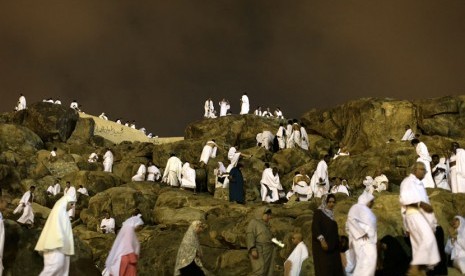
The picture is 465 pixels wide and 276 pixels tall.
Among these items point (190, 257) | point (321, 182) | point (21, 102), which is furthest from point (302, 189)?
point (21, 102)

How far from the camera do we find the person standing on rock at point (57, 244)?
11.0 m

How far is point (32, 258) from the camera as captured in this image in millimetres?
12227

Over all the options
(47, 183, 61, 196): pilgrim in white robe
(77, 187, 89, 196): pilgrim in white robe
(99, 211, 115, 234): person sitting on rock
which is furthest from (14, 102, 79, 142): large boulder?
(99, 211, 115, 234): person sitting on rock

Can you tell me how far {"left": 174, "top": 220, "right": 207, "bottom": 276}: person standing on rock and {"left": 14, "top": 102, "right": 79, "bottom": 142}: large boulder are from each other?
40.2 metres

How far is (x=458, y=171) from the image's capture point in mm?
19750

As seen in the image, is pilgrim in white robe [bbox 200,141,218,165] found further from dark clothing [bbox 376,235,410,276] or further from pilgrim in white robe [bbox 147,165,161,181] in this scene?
dark clothing [bbox 376,235,410,276]

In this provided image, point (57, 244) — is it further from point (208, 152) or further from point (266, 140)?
point (266, 140)

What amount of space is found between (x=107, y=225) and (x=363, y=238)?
593 inches

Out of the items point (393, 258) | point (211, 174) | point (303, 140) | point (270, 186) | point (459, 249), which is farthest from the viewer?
point (303, 140)

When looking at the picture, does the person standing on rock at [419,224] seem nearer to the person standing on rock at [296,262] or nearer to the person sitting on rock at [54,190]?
the person standing on rock at [296,262]

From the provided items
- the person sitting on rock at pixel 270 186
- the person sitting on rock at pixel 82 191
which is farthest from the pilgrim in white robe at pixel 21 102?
the person sitting on rock at pixel 270 186

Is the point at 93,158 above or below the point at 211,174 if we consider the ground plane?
above

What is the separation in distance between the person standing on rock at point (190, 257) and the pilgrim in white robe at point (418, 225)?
12.6 ft

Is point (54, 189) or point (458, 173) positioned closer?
point (458, 173)
